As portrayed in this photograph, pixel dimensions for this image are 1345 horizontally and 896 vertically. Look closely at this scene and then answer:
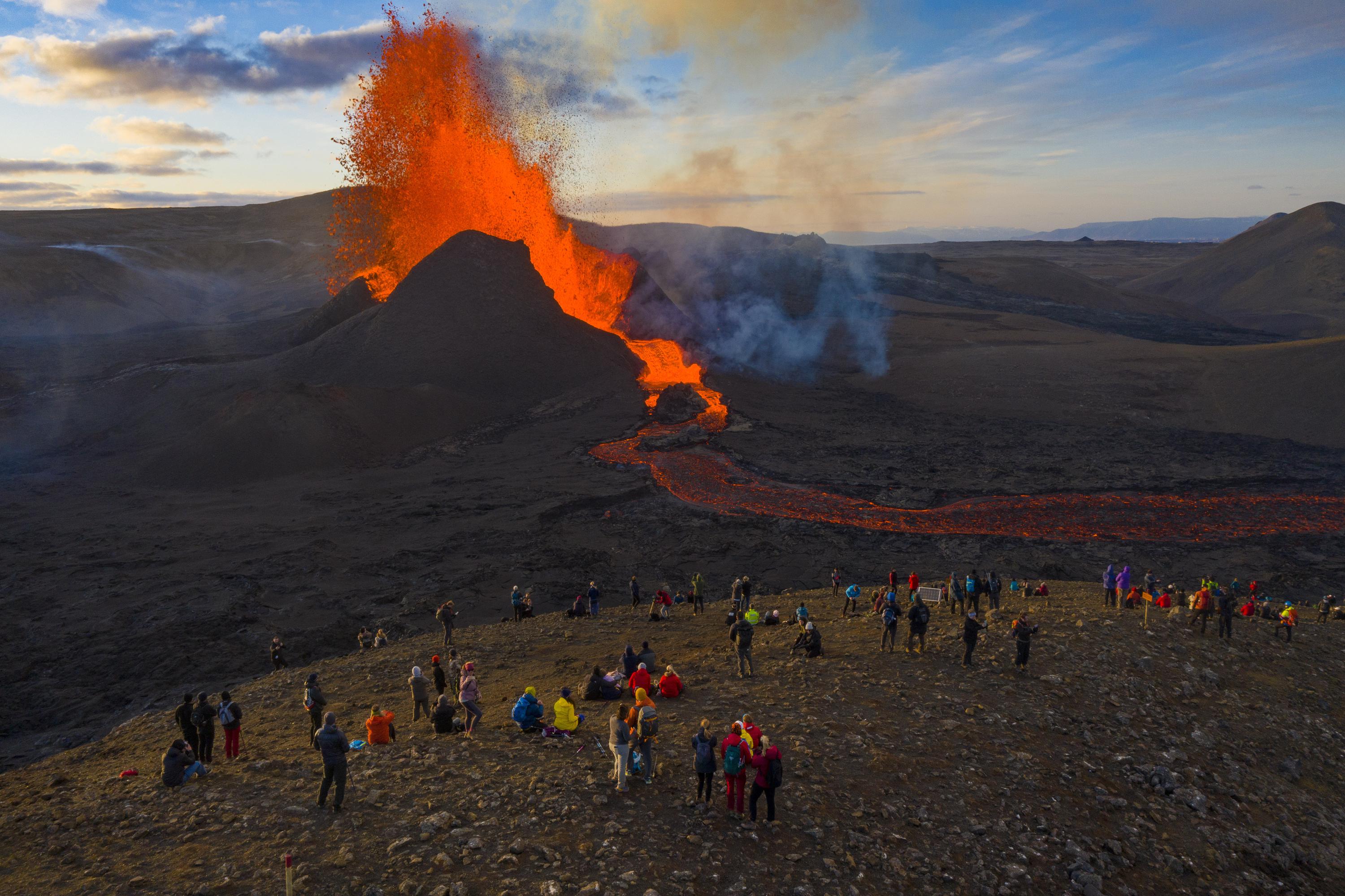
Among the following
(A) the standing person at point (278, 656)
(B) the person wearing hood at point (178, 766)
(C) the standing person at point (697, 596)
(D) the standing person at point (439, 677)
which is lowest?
(A) the standing person at point (278, 656)

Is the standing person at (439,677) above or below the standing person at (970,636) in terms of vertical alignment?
below

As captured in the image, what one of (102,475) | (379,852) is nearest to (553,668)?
(379,852)

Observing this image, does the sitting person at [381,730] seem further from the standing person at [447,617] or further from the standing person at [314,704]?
the standing person at [447,617]

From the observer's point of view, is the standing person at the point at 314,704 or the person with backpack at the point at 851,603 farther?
the person with backpack at the point at 851,603

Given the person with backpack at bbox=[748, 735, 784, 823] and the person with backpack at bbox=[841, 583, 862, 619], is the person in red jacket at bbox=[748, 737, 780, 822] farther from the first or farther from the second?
the person with backpack at bbox=[841, 583, 862, 619]

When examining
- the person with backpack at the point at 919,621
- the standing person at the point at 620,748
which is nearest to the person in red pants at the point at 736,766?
the standing person at the point at 620,748

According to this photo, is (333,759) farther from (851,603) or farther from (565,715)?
(851,603)

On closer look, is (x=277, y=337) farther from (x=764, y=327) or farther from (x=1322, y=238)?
(x=1322, y=238)
